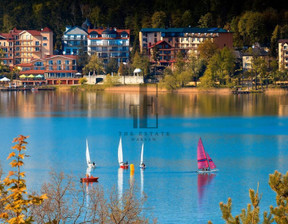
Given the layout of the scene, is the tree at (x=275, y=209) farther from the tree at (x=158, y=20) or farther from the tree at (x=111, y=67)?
the tree at (x=158, y=20)

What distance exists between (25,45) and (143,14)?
81.9ft

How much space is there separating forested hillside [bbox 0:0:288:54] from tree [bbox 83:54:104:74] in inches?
462

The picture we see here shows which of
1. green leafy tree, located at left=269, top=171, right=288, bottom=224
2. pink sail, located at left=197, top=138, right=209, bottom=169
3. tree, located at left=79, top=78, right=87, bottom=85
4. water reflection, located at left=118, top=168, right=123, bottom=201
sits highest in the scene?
green leafy tree, located at left=269, top=171, right=288, bottom=224

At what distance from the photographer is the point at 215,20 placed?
13438cm

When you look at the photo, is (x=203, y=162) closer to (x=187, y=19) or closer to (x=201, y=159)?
(x=201, y=159)

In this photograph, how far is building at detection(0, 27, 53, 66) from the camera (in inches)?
4715

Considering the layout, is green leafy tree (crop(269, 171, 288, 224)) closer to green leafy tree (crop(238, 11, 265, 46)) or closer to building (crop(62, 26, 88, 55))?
green leafy tree (crop(238, 11, 265, 46))

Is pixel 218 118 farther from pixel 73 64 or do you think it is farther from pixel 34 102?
pixel 73 64

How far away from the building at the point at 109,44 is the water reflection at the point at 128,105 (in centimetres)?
1986

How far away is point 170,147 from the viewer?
138 ft

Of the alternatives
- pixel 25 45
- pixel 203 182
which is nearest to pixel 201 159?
pixel 203 182

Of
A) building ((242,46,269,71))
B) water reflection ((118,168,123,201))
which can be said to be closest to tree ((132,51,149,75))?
building ((242,46,269,71))

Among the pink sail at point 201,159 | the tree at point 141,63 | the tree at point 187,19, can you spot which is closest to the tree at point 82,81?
the tree at point 141,63

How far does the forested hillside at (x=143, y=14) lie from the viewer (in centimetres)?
12612
